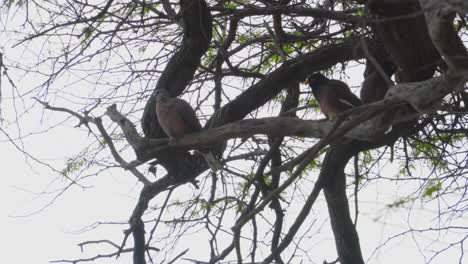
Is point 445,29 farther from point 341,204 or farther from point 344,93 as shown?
point 341,204

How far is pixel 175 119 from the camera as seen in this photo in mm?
4566

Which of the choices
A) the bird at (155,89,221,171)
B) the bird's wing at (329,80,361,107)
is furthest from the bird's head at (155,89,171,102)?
the bird's wing at (329,80,361,107)

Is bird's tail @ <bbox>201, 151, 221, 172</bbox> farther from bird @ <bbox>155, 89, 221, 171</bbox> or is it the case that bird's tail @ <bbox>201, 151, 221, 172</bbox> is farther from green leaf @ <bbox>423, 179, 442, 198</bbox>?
green leaf @ <bbox>423, 179, 442, 198</bbox>

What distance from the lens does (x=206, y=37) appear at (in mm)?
4277

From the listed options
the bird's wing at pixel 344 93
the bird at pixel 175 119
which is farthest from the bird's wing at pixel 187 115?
the bird's wing at pixel 344 93

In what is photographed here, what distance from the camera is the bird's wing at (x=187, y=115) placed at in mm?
4684

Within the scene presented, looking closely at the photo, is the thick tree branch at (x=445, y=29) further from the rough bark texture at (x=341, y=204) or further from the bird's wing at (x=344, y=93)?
the bird's wing at (x=344, y=93)

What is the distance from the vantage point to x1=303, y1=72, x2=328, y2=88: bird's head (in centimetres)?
526

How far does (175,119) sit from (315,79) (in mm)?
1428

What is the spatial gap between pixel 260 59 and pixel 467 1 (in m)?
3.36

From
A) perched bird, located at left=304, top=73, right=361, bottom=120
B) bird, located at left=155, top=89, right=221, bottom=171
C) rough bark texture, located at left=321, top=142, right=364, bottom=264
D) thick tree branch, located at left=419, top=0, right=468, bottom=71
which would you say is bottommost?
thick tree branch, located at left=419, top=0, right=468, bottom=71

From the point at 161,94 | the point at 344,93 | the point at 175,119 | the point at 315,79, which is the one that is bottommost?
the point at 175,119

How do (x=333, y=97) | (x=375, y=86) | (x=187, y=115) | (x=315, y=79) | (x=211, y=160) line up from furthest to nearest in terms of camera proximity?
1. (x=315, y=79)
2. (x=333, y=97)
3. (x=187, y=115)
4. (x=375, y=86)
5. (x=211, y=160)

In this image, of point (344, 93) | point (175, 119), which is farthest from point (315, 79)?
point (175, 119)
